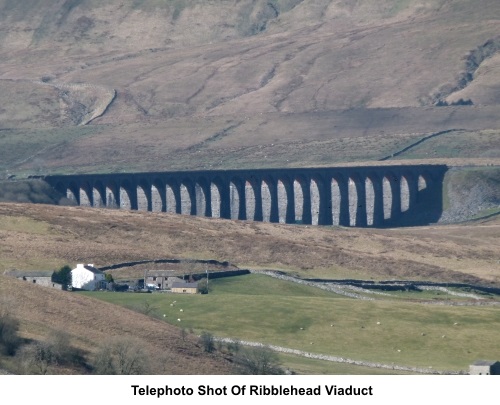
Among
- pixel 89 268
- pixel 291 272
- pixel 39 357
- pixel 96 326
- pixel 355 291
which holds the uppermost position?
pixel 89 268

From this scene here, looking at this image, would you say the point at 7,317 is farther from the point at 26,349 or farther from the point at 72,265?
the point at 72,265

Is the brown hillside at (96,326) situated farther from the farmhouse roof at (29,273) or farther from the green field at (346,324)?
the farmhouse roof at (29,273)

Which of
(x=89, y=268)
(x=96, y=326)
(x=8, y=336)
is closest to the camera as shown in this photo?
(x=8, y=336)

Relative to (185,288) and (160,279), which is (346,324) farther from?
(160,279)

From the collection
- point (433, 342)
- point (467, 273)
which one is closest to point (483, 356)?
point (433, 342)

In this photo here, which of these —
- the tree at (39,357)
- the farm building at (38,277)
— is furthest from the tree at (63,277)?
the tree at (39,357)

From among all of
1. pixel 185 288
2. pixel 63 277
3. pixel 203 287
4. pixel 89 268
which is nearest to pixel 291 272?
pixel 185 288

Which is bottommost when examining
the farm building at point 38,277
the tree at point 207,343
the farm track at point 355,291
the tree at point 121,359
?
the farm track at point 355,291
